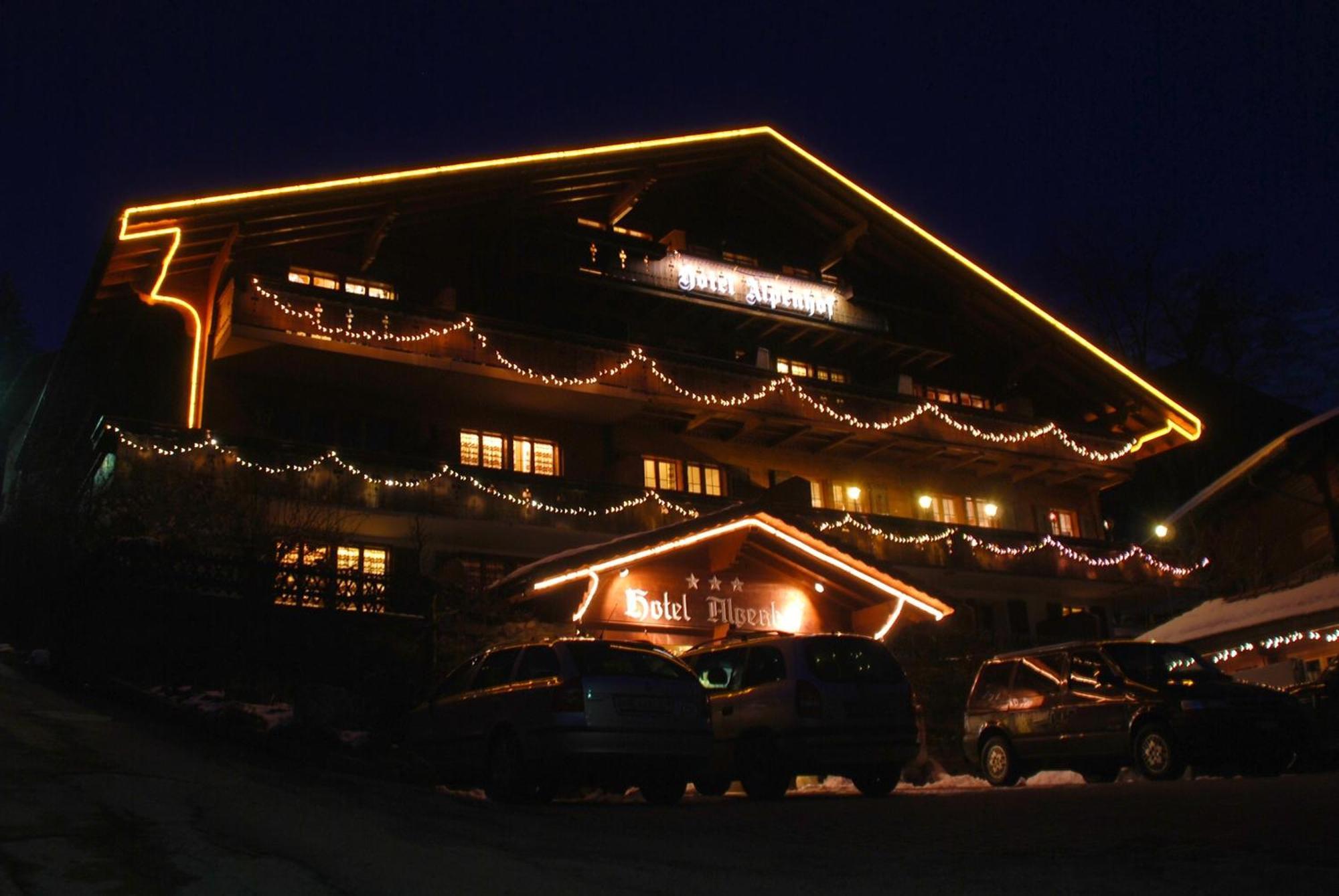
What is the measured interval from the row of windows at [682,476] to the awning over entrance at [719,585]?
8.62 metres

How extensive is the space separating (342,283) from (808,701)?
17154mm

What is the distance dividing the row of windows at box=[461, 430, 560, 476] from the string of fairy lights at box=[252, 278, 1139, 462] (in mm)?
2100

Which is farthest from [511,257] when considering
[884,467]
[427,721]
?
A: [427,721]

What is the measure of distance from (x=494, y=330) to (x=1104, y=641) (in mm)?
14971

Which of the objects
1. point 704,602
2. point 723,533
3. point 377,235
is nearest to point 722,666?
point 723,533

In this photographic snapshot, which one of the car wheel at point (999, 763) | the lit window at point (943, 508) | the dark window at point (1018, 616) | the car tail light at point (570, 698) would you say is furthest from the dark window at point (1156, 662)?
the lit window at point (943, 508)

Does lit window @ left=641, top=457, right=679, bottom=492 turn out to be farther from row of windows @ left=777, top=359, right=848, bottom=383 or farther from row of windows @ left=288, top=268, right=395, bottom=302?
row of windows @ left=288, top=268, right=395, bottom=302

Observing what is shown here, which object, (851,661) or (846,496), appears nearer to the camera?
(851,661)

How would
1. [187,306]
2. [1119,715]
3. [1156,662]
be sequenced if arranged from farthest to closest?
1. [187,306]
2. [1156,662]
3. [1119,715]

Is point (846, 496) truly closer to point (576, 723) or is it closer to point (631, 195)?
point (631, 195)

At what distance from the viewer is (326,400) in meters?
27.0

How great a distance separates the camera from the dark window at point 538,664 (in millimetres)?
12781

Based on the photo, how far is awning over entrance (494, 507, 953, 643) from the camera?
65.1 feet

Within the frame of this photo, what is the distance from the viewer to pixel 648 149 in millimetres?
29484
